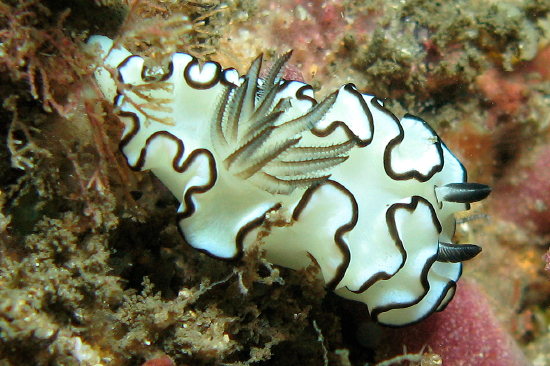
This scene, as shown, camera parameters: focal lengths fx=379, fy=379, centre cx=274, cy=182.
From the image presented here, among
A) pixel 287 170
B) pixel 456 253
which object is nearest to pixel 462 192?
pixel 456 253

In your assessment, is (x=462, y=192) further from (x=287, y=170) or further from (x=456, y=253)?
(x=287, y=170)

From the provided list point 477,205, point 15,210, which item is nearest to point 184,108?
point 15,210

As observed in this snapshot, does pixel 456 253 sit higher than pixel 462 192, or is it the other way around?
pixel 462 192

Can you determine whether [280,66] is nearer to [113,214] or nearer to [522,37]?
[113,214]

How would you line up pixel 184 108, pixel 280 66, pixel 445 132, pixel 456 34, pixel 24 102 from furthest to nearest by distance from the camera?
pixel 445 132
pixel 456 34
pixel 184 108
pixel 280 66
pixel 24 102

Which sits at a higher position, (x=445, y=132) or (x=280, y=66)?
(x=445, y=132)

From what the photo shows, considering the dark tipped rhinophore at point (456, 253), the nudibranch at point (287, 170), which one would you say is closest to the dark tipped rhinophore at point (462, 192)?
the nudibranch at point (287, 170)

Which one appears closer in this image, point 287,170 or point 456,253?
point 287,170
